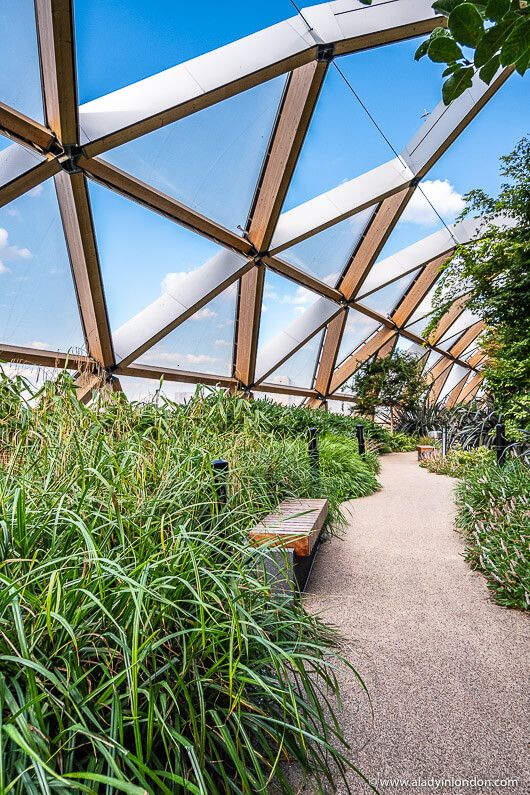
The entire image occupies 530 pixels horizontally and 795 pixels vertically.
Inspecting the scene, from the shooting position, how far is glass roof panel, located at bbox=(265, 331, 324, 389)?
12336 mm

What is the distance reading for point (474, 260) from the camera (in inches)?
235

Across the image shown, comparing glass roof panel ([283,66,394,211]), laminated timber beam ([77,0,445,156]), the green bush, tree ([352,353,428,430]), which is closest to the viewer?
laminated timber beam ([77,0,445,156])

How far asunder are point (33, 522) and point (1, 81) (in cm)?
500

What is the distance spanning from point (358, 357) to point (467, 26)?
593 inches

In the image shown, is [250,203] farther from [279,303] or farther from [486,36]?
[486,36]

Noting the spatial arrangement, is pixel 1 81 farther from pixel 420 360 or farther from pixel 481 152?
pixel 420 360

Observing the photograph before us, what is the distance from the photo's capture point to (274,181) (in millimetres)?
7379

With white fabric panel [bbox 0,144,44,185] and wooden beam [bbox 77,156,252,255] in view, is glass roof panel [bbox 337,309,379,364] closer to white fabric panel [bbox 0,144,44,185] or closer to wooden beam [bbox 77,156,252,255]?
wooden beam [bbox 77,156,252,255]

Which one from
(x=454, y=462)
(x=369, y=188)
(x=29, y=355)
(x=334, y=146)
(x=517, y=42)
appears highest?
(x=334, y=146)

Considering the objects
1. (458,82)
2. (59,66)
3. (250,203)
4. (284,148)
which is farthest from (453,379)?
(458,82)

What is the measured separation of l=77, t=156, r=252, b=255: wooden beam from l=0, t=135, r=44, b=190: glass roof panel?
49 cm

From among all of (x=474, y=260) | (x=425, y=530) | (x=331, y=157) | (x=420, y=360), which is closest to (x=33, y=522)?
(x=425, y=530)

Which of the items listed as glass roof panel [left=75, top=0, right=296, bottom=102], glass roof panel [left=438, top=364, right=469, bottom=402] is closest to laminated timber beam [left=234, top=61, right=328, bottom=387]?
glass roof panel [left=75, top=0, right=296, bottom=102]

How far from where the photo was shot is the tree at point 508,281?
214 inches
